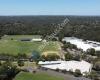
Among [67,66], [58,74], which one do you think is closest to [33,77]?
[58,74]

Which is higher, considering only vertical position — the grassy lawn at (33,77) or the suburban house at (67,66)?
the grassy lawn at (33,77)

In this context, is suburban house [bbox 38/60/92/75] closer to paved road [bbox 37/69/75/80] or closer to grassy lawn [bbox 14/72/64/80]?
paved road [bbox 37/69/75/80]

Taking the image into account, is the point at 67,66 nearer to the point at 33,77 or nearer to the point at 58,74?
the point at 58,74

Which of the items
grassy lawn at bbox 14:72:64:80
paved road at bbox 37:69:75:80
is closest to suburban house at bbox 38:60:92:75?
paved road at bbox 37:69:75:80

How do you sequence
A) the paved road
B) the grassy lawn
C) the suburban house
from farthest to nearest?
the suburban house, the paved road, the grassy lawn

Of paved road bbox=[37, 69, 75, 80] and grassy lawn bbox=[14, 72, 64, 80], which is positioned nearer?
grassy lawn bbox=[14, 72, 64, 80]

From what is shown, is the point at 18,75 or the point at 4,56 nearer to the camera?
the point at 18,75

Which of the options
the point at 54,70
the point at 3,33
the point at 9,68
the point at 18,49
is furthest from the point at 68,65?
the point at 3,33

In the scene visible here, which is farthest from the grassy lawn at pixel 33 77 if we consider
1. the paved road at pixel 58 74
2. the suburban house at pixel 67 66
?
the suburban house at pixel 67 66

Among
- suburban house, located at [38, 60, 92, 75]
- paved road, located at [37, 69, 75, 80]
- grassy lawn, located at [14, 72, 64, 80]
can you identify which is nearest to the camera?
grassy lawn, located at [14, 72, 64, 80]

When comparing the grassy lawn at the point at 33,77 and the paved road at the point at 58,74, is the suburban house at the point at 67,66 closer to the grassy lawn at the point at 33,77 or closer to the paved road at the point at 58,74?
the paved road at the point at 58,74

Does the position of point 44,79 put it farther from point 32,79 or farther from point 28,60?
point 28,60
